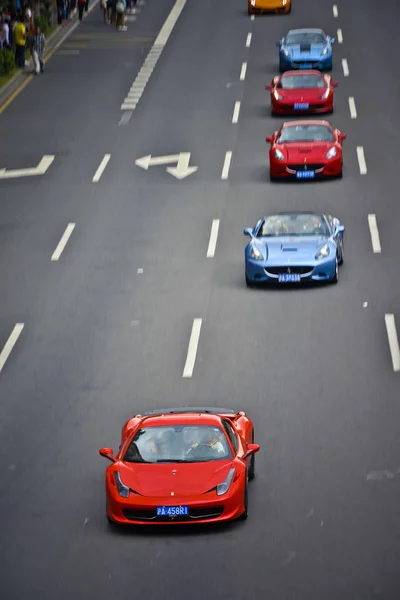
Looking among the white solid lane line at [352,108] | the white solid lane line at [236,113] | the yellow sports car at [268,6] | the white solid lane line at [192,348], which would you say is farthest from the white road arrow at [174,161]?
the yellow sports car at [268,6]

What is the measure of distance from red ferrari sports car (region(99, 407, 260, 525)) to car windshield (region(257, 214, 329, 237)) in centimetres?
1154

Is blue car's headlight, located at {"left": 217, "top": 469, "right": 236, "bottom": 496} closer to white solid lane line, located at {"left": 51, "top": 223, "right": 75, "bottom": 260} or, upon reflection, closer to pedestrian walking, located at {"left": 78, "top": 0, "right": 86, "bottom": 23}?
white solid lane line, located at {"left": 51, "top": 223, "right": 75, "bottom": 260}

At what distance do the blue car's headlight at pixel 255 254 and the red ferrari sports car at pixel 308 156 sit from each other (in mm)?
8612

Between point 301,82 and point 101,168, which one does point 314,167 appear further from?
point 301,82

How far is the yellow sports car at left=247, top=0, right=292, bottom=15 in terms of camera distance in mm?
61469

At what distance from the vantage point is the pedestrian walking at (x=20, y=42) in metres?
52.2

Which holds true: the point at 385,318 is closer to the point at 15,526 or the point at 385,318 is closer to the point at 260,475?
the point at 260,475

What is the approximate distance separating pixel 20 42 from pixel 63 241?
19853mm

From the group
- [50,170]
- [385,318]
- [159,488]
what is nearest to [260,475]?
[159,488]

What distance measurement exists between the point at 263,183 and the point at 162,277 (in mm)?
8432

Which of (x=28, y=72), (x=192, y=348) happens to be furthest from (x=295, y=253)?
(x=28, y=72)

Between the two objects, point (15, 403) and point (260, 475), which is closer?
point (260, 475)

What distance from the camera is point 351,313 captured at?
28.3m

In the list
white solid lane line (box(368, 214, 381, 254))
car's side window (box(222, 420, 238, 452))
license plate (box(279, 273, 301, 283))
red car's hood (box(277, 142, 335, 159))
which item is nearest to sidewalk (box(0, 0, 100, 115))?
red car's hood (box(277, 142, 335, 159))
